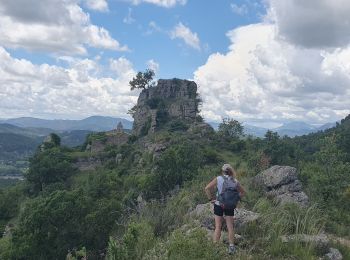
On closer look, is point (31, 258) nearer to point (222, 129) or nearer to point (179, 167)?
point (179, 167)

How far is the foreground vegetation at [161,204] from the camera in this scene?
9336mm

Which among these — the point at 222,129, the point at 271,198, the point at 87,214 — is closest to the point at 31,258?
the point at 87,214

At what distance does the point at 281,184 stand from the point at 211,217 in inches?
231

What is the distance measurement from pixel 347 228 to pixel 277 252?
450 cm

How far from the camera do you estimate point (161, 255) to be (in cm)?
768

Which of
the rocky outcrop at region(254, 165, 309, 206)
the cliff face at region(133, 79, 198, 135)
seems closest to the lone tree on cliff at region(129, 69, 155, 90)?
the cliff face at region(133, 79, 198, 135)

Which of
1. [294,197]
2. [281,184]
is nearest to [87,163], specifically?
[281,184]

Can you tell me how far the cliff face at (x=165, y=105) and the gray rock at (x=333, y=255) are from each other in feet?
305

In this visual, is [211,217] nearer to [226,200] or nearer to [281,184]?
[226,200]

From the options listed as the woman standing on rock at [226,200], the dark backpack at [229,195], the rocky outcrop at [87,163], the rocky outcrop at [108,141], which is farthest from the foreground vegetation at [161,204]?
the rocky outcrop at [108,141]

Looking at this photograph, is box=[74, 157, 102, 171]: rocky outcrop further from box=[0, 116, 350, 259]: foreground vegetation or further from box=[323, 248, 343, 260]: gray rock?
box=[323, 248, 343, 260]: gray rock

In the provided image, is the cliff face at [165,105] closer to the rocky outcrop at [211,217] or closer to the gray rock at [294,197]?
the gray rock at [294,197]

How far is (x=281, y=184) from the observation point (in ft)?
53.3

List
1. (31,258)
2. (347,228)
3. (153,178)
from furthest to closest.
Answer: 1. (153,178)
2. (31,258)
3. (347,228)
